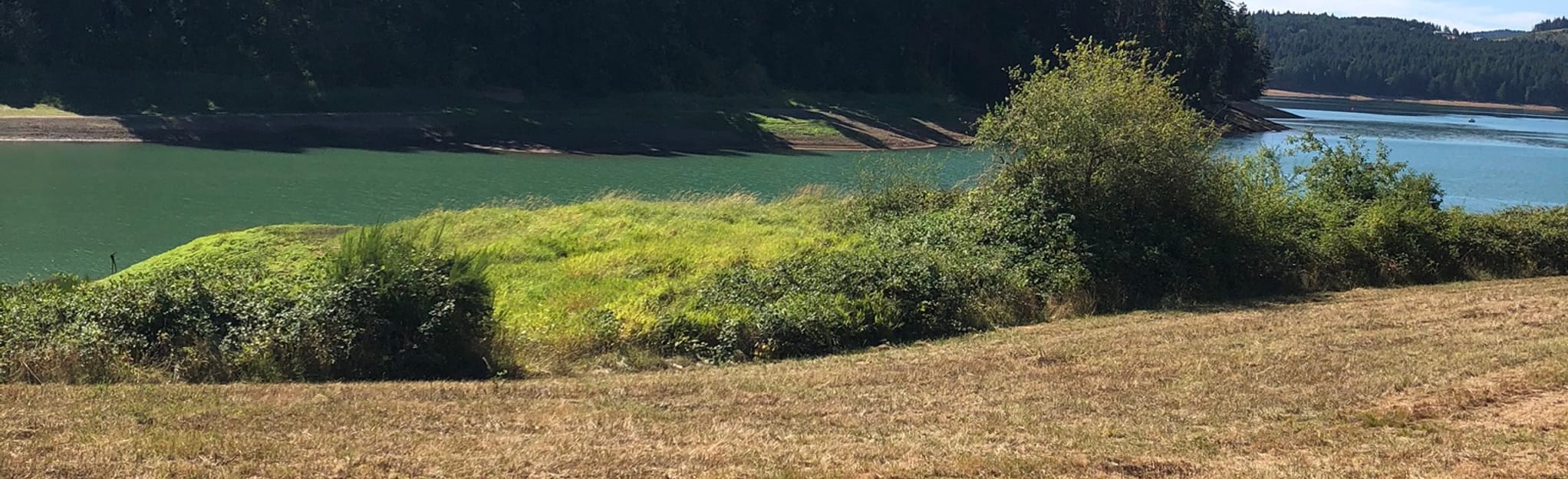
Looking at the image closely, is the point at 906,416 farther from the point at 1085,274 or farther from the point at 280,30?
the point at 280,30

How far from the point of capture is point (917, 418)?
9.65 m

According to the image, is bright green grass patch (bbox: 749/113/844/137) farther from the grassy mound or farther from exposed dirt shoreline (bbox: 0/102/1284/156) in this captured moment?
the grassy mound

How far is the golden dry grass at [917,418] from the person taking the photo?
24.5 ft

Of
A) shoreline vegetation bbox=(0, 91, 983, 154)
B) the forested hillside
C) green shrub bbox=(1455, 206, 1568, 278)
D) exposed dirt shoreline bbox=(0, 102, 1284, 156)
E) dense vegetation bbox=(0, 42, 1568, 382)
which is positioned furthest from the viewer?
the forested hillside

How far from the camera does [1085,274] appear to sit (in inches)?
732

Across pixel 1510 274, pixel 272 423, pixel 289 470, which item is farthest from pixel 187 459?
pixel 1510 274

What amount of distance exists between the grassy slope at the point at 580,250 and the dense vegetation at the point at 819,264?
0.29ft

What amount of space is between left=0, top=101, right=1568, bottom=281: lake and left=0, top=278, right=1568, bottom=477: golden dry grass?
1394cm

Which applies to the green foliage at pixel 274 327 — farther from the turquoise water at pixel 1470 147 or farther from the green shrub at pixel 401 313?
the turquoise water at pixel 1470 147

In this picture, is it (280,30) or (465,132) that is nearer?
(465,132)

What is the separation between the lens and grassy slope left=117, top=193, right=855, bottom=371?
49.7 feet

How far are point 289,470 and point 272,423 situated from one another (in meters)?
1.78

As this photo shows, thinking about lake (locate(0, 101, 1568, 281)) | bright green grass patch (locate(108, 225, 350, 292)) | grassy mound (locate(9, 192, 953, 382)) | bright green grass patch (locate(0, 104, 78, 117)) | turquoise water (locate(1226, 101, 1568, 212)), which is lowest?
turquoise water (locate(1226, 101, 1568, 212))

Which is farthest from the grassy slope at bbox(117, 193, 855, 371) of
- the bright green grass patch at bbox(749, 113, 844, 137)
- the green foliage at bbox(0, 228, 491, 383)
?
the bright green grass patch at bbox(749, 113, 844, 137)
